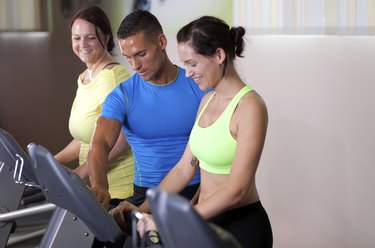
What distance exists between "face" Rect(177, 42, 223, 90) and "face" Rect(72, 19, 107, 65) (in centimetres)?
84

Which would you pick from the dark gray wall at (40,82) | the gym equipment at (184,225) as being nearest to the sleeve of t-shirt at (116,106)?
the gym equipment at (184,225)

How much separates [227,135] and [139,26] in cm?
64

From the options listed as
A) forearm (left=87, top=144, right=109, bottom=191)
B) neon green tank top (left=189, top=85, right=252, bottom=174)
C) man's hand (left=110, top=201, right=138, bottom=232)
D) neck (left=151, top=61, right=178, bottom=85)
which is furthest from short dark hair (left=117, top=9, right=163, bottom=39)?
man's hand (left=110, top=201, right=138, bottom=232)

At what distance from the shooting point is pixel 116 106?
253 centimetres

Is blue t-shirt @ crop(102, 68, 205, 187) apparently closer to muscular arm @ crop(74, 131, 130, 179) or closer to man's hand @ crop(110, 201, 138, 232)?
muscular arm @ crop(74, 131, 130, 179)

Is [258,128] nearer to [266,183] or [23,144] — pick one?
[266,183]

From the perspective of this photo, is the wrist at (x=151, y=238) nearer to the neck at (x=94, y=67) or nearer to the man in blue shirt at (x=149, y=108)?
the man in blue shirt at (x=149, y=108)

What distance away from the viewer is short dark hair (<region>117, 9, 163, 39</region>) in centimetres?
251

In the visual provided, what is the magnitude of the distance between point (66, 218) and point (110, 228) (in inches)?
13.8

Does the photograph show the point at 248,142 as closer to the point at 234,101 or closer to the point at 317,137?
the point at 234,101

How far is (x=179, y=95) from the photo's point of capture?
8.41 feet

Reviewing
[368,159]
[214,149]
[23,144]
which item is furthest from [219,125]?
[23,144]

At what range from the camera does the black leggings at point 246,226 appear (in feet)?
6.89

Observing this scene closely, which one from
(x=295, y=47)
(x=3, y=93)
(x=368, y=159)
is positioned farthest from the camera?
(x=3, y=93)
